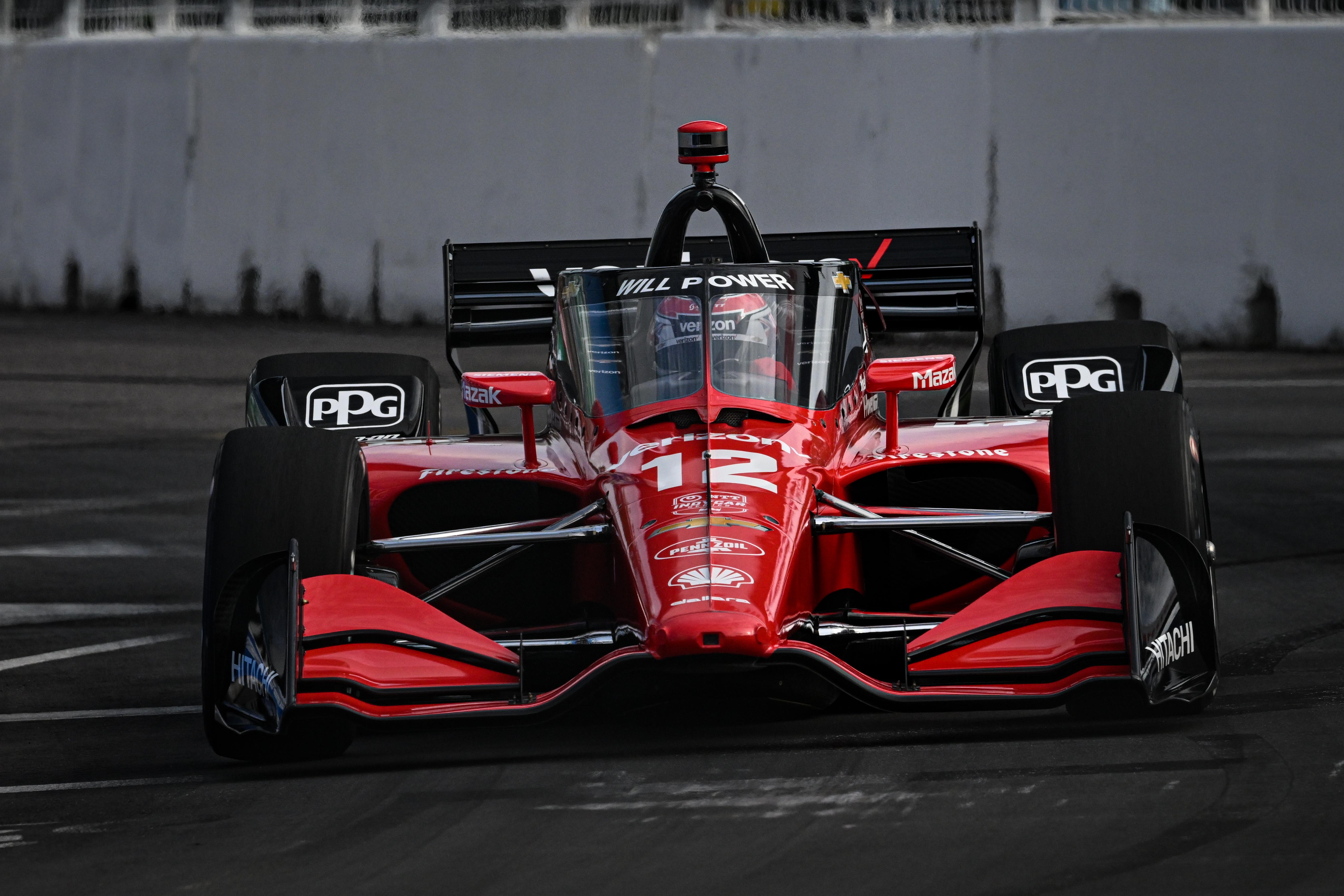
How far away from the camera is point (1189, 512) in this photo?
18.9 feet

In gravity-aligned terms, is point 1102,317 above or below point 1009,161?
below

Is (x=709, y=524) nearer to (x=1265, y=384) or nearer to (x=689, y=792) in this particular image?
(x=689, y=792)

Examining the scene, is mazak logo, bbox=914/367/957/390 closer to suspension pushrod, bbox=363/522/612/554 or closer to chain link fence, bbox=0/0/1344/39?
suspension pushrod, bbox=363/522/612/554

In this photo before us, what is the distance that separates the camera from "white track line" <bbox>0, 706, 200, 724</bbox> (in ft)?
20.9

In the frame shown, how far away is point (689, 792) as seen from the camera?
16.7 ft

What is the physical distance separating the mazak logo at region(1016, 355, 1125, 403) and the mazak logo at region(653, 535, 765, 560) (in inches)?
101

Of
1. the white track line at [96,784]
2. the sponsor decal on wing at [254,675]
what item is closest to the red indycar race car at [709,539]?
the sponsor decal on wing at [254,675]

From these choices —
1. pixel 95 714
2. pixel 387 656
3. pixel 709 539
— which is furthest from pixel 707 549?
pixel 95 714

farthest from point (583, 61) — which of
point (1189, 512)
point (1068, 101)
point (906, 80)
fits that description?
point (1189, 512)

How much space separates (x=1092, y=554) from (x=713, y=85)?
12687 millimetres

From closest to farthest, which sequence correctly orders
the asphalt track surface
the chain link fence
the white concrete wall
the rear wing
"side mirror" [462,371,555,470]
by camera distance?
the asphalt track surface → "side mirror" [462,371,555,470] → the rear wing → the white concrete wall → the chain link fence

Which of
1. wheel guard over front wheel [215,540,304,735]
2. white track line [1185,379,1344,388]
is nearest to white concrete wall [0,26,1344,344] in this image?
white track line [1185,379,1344,388]

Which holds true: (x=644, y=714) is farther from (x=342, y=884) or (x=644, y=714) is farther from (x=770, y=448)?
(x=342, y=884)

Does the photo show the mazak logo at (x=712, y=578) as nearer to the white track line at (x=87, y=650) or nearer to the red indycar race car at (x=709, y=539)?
the red indycar race car at (x=709, y=539)
